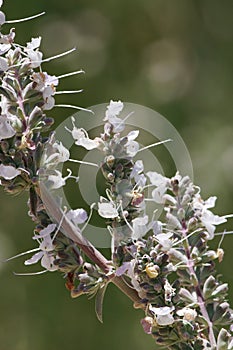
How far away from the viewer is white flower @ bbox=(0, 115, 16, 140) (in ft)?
1.57

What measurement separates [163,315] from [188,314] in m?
0.02

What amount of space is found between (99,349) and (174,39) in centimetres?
74

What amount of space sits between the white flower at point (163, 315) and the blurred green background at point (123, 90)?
106 cm

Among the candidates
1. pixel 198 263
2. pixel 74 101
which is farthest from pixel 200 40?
pixel 198 263

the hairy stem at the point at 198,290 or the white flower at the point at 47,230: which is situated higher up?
the white flower at the point at 47,230

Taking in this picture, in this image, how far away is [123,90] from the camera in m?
1.72

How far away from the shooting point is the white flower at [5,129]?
48 cm

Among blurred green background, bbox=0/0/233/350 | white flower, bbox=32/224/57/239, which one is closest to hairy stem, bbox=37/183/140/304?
white flower, bbox=32/224/57/239

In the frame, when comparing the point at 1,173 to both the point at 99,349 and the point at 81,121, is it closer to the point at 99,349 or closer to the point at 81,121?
the point at 81,121

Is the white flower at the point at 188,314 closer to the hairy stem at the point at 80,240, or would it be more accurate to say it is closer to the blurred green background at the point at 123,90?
the hairy stem at the point at 80,240

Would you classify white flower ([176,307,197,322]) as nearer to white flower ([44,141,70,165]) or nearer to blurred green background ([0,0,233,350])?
white flower ([44,141,70,165])

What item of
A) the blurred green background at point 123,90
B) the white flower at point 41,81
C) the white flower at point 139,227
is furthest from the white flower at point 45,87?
the blurred green background at point 123,90

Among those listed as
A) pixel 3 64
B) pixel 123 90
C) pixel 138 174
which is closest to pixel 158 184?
pixel 138 174

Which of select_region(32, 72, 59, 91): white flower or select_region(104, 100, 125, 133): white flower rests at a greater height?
select_region(32, 72, 59, 91): white flower
